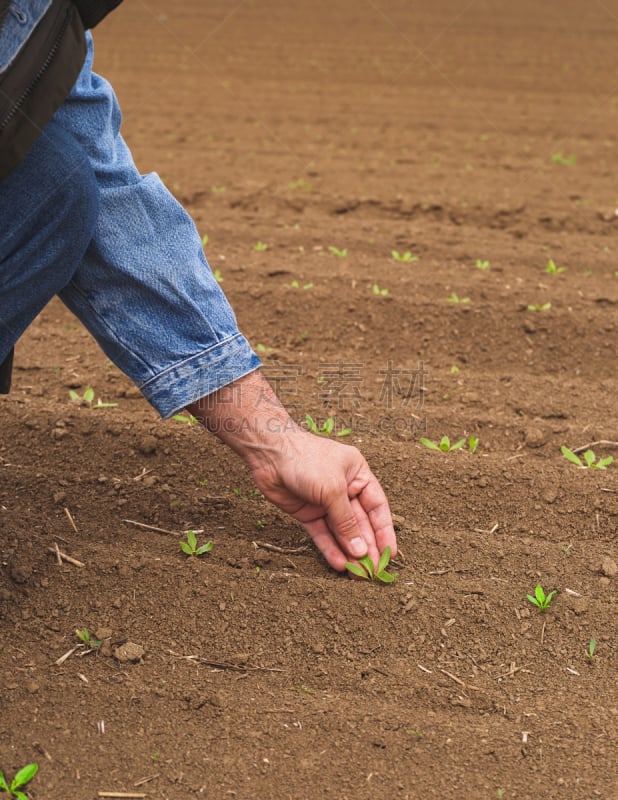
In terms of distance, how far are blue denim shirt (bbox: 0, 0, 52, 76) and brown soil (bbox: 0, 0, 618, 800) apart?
132cm

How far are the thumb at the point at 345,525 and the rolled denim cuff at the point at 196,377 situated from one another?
0.43 m

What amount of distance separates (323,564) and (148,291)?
92 centimetres

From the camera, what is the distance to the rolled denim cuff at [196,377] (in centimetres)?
211

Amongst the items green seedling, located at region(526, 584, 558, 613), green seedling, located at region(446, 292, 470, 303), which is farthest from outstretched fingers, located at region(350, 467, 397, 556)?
green seedling, located at region(446, 292, 470, 303)

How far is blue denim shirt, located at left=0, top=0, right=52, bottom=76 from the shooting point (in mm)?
1700

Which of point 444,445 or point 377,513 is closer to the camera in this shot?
point 377,513

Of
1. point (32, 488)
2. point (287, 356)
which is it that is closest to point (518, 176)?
point (287, 356)

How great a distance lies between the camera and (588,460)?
2.79 meters

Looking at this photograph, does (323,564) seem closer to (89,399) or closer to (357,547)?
(357,547)

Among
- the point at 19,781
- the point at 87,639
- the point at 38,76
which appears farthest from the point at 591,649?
the point at 38,76

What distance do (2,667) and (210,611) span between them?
528mm

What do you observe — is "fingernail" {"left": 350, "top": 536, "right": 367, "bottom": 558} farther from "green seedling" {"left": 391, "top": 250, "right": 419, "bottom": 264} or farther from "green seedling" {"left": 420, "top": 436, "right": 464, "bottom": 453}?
"green seedling" {"left": 391, "top": 250, "right": 419, "bottom": 264}

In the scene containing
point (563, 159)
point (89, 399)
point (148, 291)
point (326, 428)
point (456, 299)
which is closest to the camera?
point (148, 291)

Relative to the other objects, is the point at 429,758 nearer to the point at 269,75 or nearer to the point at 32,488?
the point at 32,488
